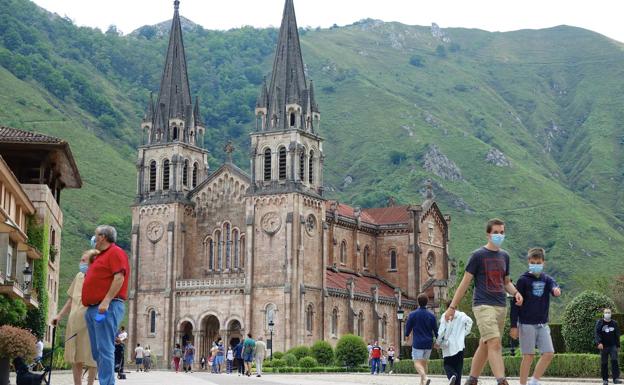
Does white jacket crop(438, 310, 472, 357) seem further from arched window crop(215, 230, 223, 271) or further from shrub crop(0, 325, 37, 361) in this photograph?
arched window crop(215, 230, 223, 271)

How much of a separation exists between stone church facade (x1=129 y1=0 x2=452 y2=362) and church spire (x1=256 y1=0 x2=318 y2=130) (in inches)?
3.5

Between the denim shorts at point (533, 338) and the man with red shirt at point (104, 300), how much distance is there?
6.88 meters

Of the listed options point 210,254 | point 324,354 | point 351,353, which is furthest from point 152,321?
point 351,353

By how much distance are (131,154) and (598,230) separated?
56203 millimetres

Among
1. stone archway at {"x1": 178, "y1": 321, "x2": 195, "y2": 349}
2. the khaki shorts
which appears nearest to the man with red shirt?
the khaki shorts

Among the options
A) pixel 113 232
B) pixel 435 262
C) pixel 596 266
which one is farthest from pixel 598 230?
pixel 113 232

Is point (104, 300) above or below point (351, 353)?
below

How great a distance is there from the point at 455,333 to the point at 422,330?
6.37 feet

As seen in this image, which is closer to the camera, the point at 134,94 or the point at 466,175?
the point at 466,175

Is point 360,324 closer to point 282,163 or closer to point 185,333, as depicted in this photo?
point 185,333

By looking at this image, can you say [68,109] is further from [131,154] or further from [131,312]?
[131,312]

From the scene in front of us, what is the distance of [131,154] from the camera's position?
152m

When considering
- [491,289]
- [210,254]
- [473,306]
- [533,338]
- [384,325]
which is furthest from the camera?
[384,325]

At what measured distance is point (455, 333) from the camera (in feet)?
80.8
